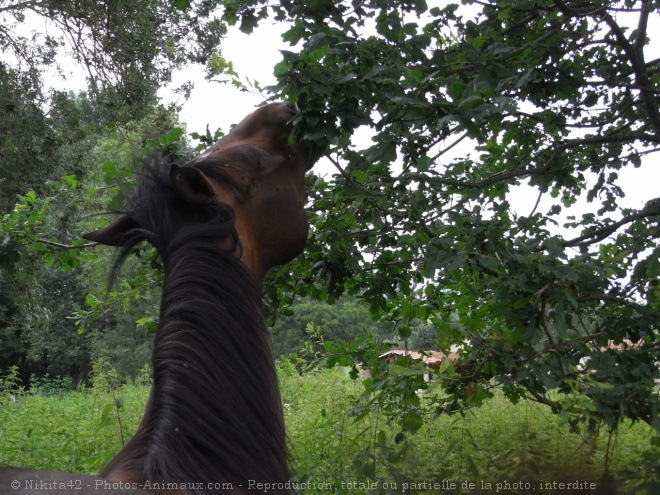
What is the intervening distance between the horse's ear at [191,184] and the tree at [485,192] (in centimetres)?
47

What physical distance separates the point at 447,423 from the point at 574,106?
2.72 m

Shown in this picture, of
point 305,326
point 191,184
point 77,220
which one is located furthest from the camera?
point 305,326

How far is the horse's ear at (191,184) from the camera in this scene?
145 cm

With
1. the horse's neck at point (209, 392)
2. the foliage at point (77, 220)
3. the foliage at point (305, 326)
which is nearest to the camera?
the horse's neck at point (209, 392)

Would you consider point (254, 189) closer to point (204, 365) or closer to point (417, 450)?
point (204, 365)

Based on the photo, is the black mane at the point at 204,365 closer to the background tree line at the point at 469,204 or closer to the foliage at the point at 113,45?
the background tree line at the point at 469,204

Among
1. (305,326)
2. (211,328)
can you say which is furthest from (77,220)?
(305,326)

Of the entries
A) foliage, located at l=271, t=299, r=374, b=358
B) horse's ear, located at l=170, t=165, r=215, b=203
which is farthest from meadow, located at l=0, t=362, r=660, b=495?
foliage, located at l=271, t=299, r=374, b=358

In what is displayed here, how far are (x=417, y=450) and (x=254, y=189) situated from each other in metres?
2.66

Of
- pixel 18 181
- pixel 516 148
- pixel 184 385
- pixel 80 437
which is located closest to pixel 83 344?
pixel 18 181

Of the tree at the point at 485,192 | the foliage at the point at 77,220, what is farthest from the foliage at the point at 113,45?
the tree at the point at 485,192

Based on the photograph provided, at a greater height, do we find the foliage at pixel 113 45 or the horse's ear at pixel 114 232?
the foliage at pixel 113 45

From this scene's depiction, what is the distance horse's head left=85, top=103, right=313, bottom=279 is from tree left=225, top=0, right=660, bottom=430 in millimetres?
129

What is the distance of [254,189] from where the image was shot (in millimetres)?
1645
